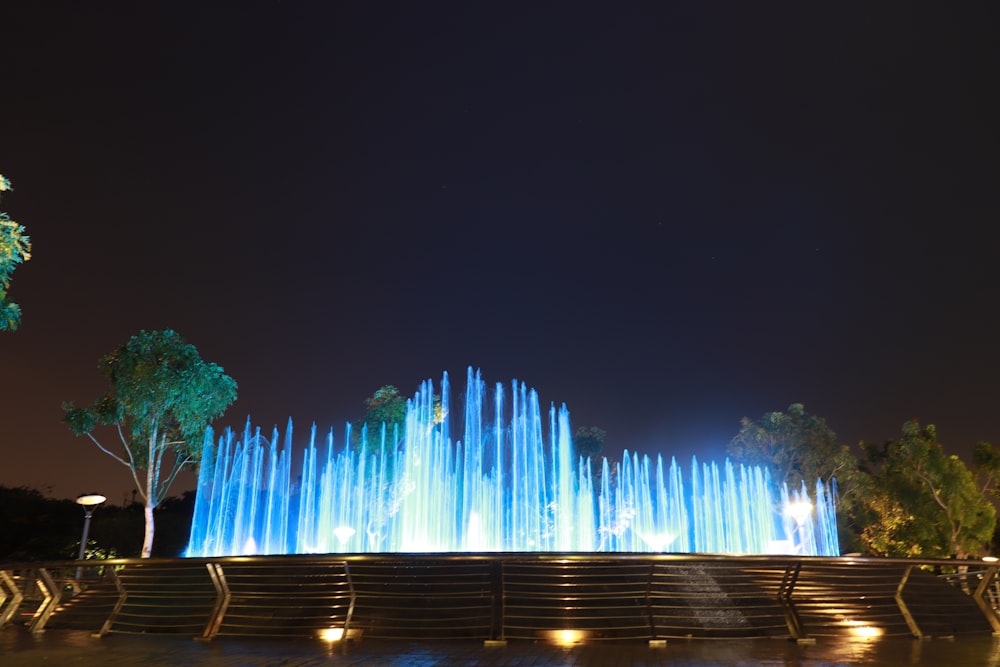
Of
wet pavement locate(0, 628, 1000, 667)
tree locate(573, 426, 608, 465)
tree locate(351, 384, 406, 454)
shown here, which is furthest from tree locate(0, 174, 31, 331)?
tree locate(573, 426, 608, 465)

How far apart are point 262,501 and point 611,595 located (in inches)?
887

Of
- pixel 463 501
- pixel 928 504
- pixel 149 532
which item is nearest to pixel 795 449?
pixel 928 504

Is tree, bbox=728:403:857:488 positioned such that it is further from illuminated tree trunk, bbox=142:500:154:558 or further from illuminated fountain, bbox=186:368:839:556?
Result: illuminated tree trunk, bbox=142:500:154:558

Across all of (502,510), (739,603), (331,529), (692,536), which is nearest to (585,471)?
(692,536)

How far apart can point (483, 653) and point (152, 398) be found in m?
22.9

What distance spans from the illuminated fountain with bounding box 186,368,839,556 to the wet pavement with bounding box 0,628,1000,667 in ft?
46.0

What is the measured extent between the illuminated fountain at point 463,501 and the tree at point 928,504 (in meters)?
3.21

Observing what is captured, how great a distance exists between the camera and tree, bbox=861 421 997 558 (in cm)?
2934

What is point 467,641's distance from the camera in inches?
316

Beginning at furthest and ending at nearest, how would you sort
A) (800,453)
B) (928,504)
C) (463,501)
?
(800,453) < (928,504) < (463,501)

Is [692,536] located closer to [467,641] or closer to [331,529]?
[331,529]

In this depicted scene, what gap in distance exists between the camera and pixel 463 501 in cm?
2386

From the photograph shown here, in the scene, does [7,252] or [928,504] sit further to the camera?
[928,504]

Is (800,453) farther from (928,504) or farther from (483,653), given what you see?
(483,653)
